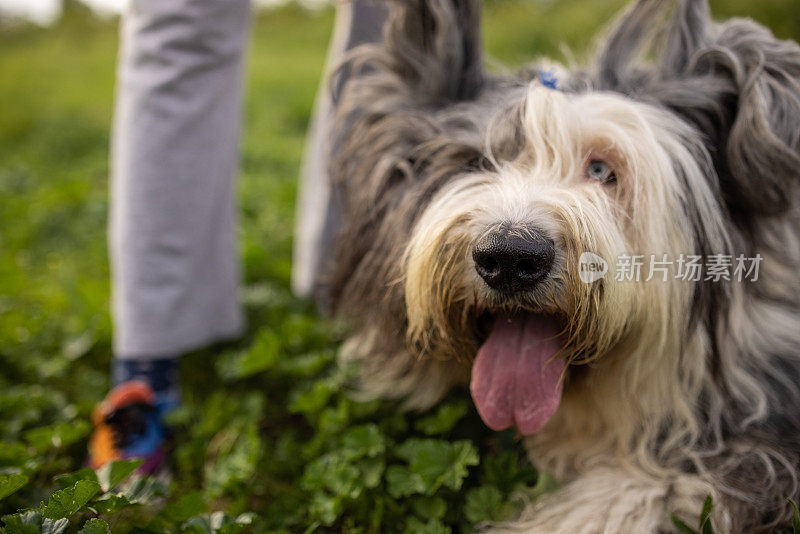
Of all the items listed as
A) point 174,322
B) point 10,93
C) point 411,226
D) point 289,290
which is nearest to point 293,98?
point 10,93

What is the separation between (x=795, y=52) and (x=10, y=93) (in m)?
11.9

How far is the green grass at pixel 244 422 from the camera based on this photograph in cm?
183

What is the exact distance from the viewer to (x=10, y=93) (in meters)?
10.9

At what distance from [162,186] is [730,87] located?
1891 millimetres

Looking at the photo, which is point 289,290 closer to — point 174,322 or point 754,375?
point 174,322

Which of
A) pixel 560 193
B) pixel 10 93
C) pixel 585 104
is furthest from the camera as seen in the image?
pixel 10 93

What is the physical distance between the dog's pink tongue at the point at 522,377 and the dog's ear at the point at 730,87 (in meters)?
0.66

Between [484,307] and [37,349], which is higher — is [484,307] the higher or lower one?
the higher one

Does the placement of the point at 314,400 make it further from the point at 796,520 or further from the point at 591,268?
the point at 796,520

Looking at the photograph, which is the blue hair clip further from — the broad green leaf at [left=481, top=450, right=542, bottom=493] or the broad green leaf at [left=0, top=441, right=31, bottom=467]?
the broad green leaf at [left=0, top=441, right=31, bottom=467]

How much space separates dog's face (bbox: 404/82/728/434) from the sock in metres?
1.16

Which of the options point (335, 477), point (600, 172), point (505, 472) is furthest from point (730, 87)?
point (335, 477)

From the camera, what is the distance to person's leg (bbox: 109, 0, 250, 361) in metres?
2.32

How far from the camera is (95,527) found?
148 centimetres
